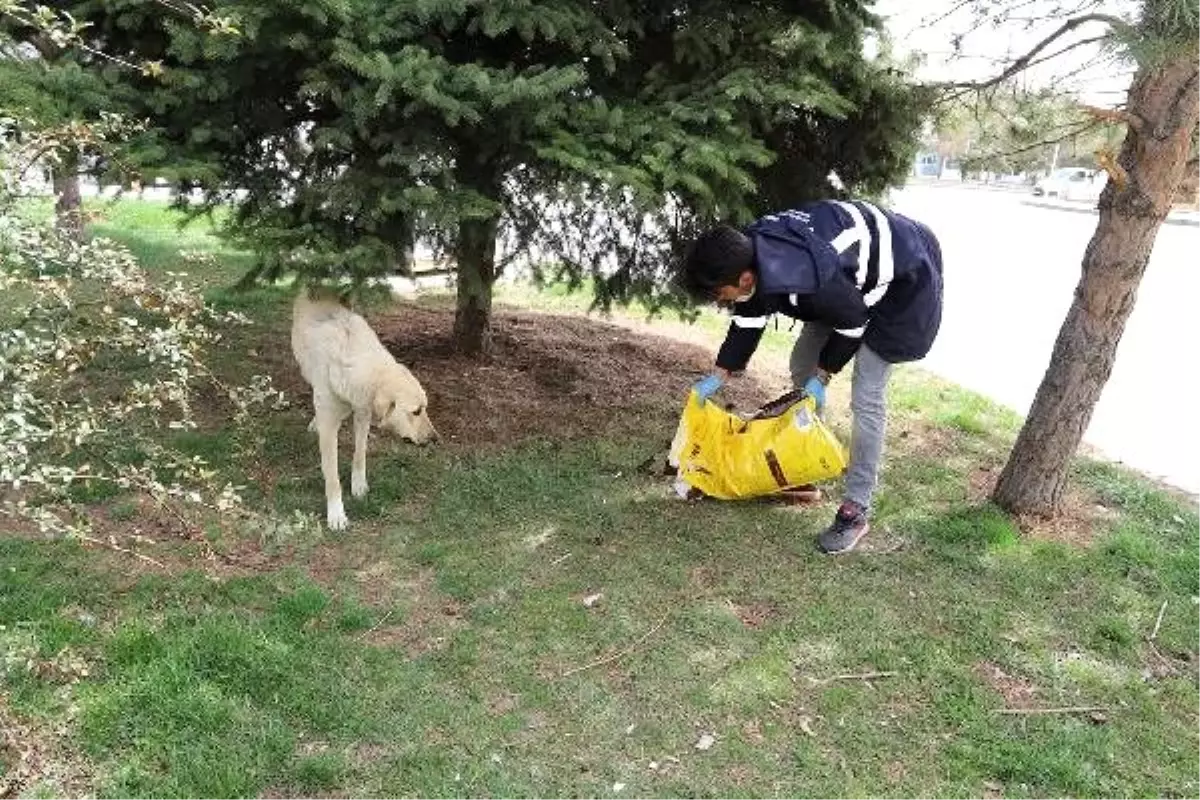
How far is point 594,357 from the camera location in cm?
725

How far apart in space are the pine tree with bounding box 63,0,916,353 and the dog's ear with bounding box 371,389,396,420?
542 millimetres

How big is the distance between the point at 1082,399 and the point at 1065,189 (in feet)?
113

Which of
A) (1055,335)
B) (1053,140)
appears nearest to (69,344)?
(1053,140)

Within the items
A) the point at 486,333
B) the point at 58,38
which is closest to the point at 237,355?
the point at 486,333

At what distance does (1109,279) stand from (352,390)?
3.63 m

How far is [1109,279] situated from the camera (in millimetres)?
4402

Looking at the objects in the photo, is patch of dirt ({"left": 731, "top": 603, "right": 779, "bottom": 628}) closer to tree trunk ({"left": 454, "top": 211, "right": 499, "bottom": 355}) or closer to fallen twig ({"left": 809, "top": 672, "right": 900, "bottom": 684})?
fallen twig ({"left": 809, "top": 672, "right": 900, "bottom": 684})

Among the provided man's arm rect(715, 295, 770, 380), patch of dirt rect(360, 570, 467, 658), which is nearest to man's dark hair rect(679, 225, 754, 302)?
man's arm rect(715, 295, 770, 380)

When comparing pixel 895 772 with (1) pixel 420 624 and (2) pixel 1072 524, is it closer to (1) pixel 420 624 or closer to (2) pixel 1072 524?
(1) pixel 420 624

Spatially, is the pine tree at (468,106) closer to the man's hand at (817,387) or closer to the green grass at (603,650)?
the man's hand at (817,387)

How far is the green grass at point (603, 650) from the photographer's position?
2.96 meters

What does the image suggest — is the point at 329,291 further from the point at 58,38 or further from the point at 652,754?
the point at 652,754

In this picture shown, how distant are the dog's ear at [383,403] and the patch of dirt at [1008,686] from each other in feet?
8.94

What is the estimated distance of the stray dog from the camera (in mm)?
4305
